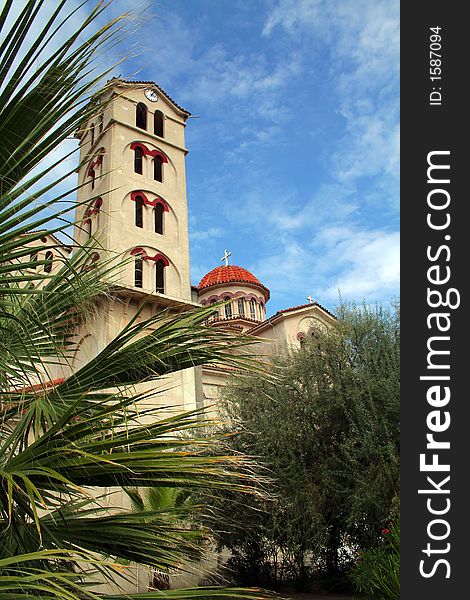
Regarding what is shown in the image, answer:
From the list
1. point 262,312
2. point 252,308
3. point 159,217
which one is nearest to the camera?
point 159,217

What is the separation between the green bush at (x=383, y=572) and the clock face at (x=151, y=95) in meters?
16.8

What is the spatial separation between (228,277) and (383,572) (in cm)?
2526

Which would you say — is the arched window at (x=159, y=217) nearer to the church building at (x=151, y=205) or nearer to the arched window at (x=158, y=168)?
the church building at (x=151, y=205)

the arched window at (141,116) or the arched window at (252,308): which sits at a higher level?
the arched window at (141,116)

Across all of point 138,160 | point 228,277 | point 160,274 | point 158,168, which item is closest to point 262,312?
point 228,277

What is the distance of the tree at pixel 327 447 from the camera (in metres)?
11.0

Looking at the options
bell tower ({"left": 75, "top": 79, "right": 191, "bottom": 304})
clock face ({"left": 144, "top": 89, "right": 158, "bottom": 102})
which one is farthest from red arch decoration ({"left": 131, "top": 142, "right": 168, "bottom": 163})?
clock face ({"left": 144, "top": 89, "right": 158, "bottom": 102})

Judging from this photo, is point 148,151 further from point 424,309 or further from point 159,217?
point 424,309

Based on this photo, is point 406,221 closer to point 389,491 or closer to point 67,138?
point 67,138

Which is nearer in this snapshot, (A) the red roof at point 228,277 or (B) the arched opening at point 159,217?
(B) the arched opening at point 159,217

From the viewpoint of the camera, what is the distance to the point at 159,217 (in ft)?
61.1

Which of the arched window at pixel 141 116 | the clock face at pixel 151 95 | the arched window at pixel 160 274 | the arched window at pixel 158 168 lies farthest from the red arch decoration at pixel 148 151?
the arched window at pixel 160 274

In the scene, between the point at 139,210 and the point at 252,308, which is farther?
the point at 252,308

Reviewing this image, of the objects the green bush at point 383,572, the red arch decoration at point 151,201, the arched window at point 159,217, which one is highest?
the red arch decoration at point 151,201
